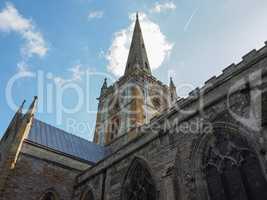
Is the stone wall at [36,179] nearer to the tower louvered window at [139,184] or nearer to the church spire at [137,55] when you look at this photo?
the tower louvered window at [139,184]

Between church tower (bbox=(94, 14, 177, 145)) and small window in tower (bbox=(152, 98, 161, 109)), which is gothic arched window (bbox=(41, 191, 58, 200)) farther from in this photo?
small window in tower (bbox=(152, 98, 161, 109))

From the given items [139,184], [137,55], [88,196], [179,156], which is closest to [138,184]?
[139,184]

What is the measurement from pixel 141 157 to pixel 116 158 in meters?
1.70

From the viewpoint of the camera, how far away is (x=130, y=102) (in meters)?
26.1

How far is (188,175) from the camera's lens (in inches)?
322

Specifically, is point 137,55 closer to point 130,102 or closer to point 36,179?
point 130,102

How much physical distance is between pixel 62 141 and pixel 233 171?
13732mm

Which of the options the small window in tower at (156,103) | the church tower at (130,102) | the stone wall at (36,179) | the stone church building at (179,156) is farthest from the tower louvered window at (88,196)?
the small window in tower at (156,103)

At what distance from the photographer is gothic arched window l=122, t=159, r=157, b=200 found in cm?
960

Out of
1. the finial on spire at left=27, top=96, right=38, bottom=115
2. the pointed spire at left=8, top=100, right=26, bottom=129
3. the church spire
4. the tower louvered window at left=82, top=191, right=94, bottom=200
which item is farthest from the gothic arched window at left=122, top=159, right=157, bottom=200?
the church spire

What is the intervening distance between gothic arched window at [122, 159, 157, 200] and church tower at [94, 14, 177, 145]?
1221 centimetres

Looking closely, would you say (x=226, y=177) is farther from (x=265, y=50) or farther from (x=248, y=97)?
(x=265, y=50)

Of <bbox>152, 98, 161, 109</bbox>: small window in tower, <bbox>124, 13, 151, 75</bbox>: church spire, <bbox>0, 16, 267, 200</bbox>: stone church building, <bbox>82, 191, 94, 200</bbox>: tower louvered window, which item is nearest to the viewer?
<bbox>0, 16, 267, 200</bbox>: stone church building

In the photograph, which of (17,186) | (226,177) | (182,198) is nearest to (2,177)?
(17,186)
